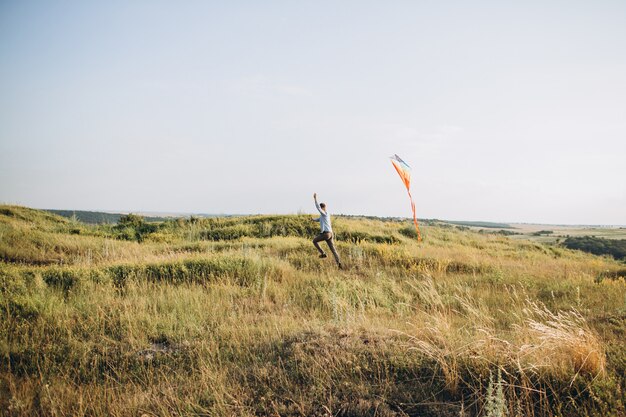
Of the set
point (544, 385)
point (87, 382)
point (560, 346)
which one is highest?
point (560, 346)

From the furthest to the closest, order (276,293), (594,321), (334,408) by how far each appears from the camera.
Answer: (276,293) < (594,321) < (334,408)

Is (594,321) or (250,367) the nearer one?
(250,367)

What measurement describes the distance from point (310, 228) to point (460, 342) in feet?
60.9

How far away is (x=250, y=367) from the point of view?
401 centimetres

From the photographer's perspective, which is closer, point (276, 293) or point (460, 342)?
point (460, 342)

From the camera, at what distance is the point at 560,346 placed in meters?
3.54

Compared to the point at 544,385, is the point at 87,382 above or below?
below

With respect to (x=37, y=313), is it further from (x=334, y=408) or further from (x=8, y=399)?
(x=334, y=408)

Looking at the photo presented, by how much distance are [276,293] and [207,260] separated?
11.9 feet

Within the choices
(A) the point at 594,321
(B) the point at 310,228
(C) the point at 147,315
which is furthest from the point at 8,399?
(B) the point at 310,228

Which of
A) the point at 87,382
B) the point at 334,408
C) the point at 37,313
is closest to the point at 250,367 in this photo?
the point at 334,408

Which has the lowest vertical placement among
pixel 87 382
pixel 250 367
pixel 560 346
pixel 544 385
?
pixel 87 382

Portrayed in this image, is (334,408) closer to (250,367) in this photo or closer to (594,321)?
(250,367)

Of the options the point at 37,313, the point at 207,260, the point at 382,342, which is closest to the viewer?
the point at 382,342
